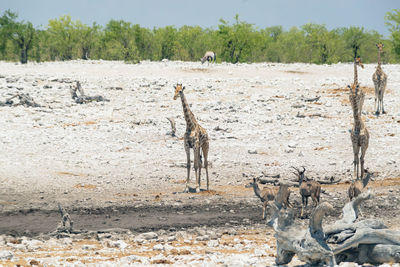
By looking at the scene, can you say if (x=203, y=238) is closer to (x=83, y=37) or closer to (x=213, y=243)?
(x=213, y=243)

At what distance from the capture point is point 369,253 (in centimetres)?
786

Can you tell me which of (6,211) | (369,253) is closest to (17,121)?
(6,211)

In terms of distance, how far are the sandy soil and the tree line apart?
45.5 ft

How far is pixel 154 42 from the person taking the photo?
53.9m

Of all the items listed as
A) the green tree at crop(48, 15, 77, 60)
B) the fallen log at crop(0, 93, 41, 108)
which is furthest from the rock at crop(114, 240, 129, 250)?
the green tree at crop(48, 15, 77, 60)

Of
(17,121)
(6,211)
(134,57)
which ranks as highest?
(134,57)

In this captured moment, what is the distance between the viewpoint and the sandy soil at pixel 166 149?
12.5 metres

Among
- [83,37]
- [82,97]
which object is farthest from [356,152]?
[83,37]

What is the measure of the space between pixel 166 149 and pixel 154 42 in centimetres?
3637

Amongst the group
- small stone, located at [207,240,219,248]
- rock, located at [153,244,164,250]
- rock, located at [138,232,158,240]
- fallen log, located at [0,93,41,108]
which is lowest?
rock, located at [138,232,158,240]

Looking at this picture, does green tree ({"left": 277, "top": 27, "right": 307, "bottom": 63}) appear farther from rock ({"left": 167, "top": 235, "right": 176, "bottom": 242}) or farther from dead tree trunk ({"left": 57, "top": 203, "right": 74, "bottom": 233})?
dead tree trunk ({"left": 57, "top": 203, "right": 74, "bottom": 233})

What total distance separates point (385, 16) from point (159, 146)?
33812 mm

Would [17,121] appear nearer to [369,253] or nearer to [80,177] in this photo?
[80,177]

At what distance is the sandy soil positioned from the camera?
12.5 m
